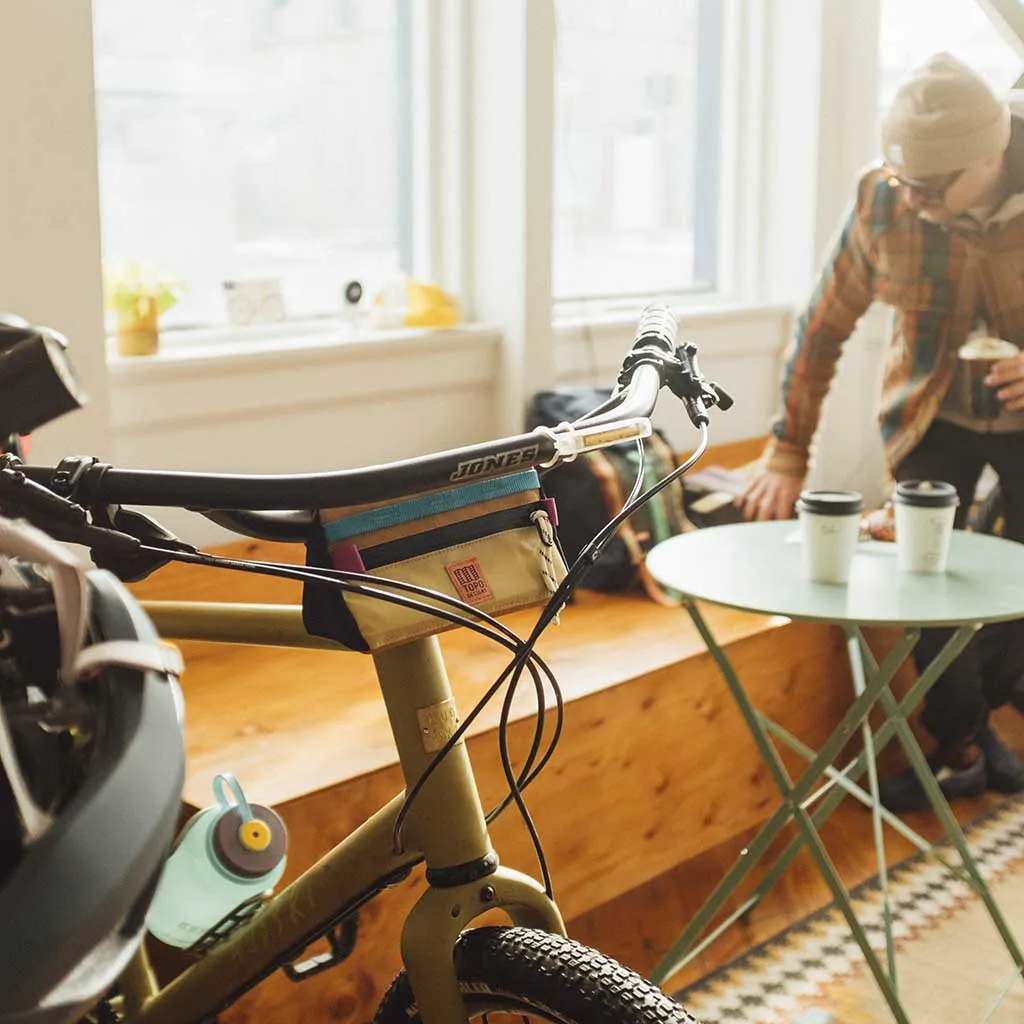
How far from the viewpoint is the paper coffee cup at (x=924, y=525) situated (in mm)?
2008

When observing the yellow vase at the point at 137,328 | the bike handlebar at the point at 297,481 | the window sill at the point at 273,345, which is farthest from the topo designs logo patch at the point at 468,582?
the yellow vase at the point at 137,328

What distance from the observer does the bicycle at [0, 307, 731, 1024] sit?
896 mm

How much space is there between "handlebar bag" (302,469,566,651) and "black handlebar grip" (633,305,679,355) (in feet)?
0.57

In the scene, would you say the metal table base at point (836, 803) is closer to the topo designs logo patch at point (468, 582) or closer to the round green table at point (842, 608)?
the round green table at point (842, 608)

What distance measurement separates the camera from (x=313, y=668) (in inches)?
95.3

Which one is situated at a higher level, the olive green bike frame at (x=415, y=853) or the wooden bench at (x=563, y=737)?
the olive green bike frame at (x=415, y=853)

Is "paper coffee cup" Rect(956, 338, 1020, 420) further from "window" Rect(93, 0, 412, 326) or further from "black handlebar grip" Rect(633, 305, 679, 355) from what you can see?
"black handlebar grip" Rect(633, 305, 679, 355)

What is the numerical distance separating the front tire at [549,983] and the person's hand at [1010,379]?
1.79 metres

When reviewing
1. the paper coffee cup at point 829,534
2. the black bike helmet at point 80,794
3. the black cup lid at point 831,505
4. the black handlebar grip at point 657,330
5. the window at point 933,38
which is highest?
the window at point 933,38

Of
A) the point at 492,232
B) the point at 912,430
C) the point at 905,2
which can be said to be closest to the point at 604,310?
the point at 492,232

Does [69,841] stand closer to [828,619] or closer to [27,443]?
[828,619]

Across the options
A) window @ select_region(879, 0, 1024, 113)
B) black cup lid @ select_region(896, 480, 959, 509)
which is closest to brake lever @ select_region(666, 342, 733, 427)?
black cup lid @ select_region(896, 480, 959, 509)

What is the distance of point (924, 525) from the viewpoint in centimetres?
202

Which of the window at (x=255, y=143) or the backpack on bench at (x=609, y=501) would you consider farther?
the backpack on bench at (x=609, y=501)
